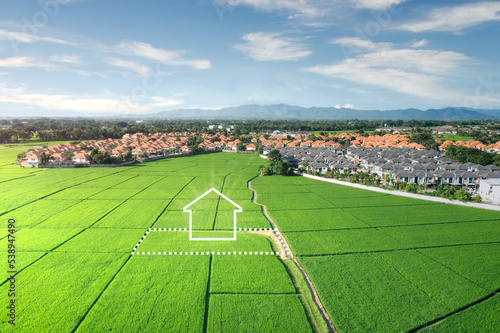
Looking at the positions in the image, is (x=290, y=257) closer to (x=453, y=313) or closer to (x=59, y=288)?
(x=453, y=313)

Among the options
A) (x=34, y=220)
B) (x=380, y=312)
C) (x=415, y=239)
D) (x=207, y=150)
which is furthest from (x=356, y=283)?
(x=207, y=150)

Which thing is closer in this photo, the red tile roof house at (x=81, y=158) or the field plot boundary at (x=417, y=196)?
the field plot boundary at (x=417, y=196)

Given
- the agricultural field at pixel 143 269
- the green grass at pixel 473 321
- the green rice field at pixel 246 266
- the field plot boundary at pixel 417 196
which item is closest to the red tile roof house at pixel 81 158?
the agricultural field at pixel 143 269

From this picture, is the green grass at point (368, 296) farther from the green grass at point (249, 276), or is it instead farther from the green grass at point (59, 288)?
the green grass at point (59, 288)

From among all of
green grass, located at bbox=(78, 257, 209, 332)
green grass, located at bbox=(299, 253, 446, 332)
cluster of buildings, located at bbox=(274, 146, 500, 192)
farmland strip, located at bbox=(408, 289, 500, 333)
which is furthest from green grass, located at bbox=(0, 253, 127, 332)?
cluster of buildings, located at bbox=(274, 146, 500, 192)

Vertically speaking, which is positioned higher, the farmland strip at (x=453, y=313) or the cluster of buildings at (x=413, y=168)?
the cluster of buildings at (x=413, y=168)
